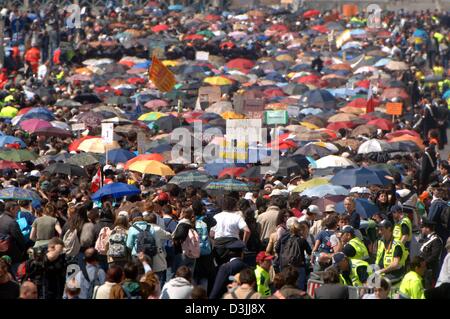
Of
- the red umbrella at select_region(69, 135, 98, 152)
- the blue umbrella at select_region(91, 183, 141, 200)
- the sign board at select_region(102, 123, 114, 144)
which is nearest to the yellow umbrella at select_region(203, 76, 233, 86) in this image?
the red umbrella at select_region(69, 135, 98, 152)

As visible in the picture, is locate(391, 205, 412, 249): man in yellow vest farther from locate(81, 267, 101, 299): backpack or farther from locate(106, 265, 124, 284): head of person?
locate(106, 265, 124, 284): head of person

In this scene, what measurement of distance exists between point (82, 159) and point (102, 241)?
866 cm

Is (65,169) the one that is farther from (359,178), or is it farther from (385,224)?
(385,224)

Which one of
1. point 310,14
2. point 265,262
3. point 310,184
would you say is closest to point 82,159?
point 310,184

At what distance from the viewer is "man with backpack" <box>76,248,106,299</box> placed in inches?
617

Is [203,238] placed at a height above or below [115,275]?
below

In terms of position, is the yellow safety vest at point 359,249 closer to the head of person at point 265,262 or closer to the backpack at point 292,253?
the backpack at point 292,253

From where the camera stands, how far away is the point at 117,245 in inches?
652

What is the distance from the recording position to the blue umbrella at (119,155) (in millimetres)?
26672

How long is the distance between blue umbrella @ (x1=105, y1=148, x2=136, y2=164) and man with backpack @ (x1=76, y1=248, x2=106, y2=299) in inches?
417

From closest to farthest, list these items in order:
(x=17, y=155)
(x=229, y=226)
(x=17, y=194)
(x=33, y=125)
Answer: (x=229, y=226) → (x=17, y=194) → (x=17, y=155) → (x=33, y=125)

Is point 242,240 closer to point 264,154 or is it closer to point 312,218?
point 312,218

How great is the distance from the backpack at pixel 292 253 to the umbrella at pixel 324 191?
3.90 m

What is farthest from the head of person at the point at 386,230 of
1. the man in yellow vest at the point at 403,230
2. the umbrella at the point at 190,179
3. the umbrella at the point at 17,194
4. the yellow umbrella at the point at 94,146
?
the yellow umbrella at the point at 94,146
